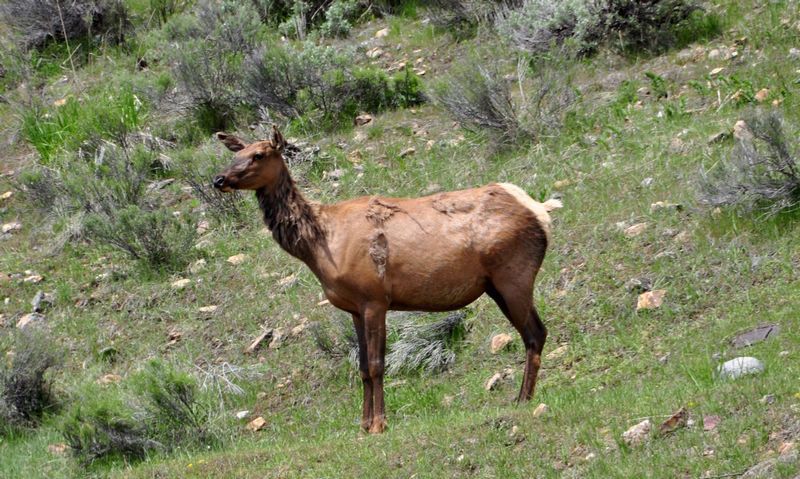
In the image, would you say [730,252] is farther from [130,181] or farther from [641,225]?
[130,181]

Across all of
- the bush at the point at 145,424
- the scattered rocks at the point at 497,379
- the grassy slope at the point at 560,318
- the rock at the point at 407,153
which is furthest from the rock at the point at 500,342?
the rock at the point at 407,153

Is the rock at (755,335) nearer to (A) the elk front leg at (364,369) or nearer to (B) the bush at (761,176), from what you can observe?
(B) the bush at (761,176)

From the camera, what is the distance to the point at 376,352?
8.61 metres

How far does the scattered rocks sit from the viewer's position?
9375 mm

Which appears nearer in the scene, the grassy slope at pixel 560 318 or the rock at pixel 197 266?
the grassy slope at pixel 560 318

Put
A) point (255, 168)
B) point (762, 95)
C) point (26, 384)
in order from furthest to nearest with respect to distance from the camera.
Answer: point (762, 95), point (26, 384), point (255, 168)

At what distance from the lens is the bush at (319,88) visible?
50.8 ft

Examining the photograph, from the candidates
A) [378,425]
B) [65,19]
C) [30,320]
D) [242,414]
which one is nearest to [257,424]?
[242,414]

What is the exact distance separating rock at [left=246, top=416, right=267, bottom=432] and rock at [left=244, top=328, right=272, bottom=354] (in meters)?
1.30

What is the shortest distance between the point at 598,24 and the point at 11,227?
807 cm

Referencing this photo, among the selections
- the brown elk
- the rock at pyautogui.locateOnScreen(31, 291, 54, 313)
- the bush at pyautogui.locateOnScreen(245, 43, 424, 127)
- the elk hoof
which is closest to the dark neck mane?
the brown elk

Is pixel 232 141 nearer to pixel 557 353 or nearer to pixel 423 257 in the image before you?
pixel 423 257

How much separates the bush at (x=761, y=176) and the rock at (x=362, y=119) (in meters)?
6.10

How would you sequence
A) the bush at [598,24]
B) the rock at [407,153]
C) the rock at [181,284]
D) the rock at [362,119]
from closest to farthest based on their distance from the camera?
the rock at [181,284] → the bush at [598,24] → the rock at [407,153] → the rock at [362,119]
